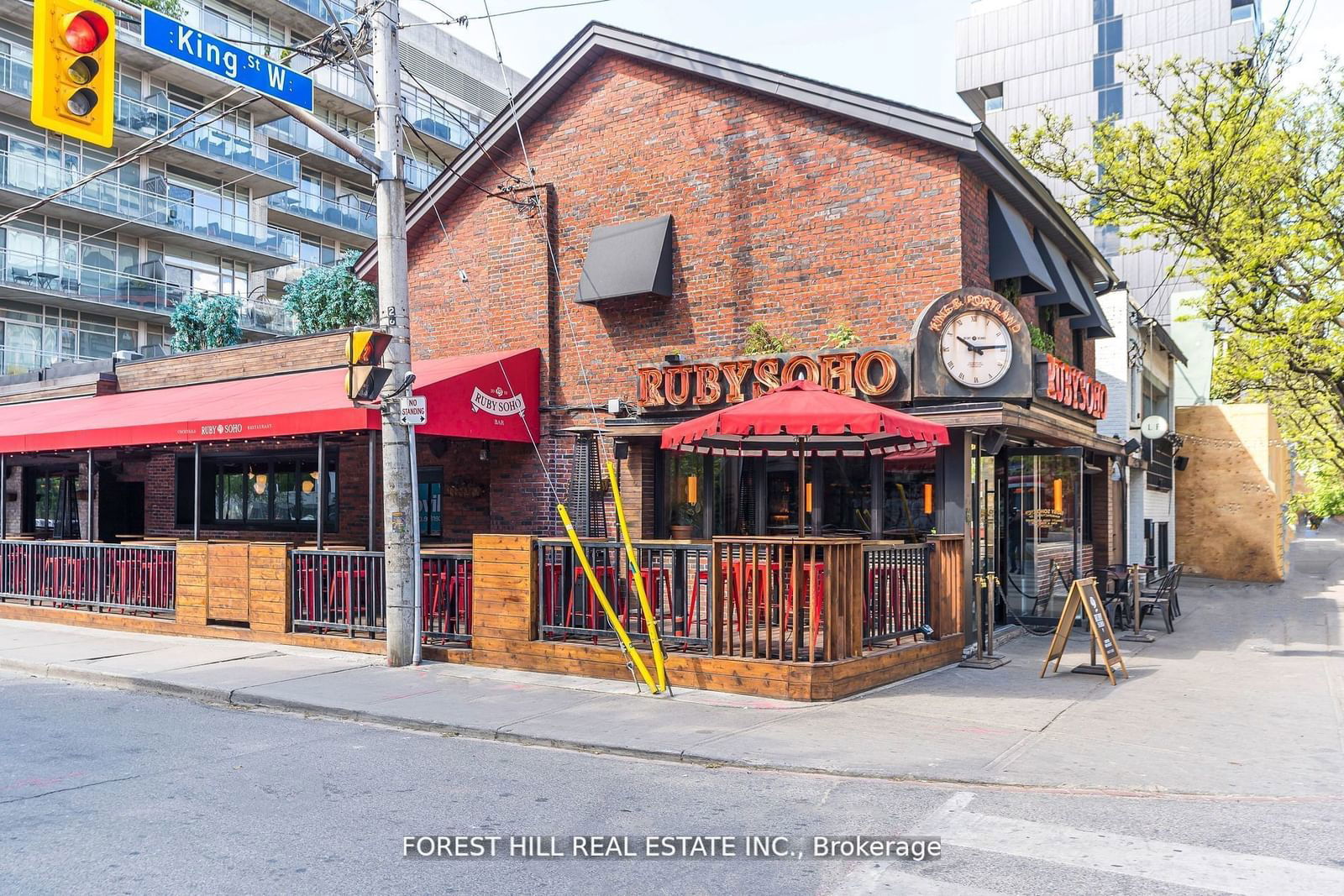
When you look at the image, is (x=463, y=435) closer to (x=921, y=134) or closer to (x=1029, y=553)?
(x=921, y=134)

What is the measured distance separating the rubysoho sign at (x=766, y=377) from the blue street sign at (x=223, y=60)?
A: 5224mm

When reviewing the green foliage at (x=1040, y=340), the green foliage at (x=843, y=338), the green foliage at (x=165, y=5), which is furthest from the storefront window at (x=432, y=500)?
the green foliage at (x=165, y=5)

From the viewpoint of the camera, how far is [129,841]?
17.3ft

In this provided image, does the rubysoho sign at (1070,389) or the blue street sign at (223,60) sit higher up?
the blue street sign at (223,60)

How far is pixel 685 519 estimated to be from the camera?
13797mm

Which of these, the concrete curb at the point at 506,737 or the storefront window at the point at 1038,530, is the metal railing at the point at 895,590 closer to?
the concrete curb at the point at 506,737

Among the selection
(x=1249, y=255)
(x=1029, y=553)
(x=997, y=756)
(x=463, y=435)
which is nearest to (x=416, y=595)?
(x=463, y=435)

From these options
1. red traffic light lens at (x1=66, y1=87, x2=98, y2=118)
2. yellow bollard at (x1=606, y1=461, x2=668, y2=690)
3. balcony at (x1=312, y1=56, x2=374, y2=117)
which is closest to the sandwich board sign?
yellow bollard at (x1=606, y1=461, x2=668, y2=690)

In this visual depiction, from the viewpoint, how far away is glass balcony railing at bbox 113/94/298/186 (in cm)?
3747

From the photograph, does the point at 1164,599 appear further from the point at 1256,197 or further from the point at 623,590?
the point at 623,590

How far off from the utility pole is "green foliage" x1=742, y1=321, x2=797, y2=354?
168 inches

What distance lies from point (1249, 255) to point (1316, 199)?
166 cm

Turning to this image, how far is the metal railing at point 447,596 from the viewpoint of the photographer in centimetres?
1154

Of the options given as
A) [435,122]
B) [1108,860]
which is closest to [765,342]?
[1108,860]
